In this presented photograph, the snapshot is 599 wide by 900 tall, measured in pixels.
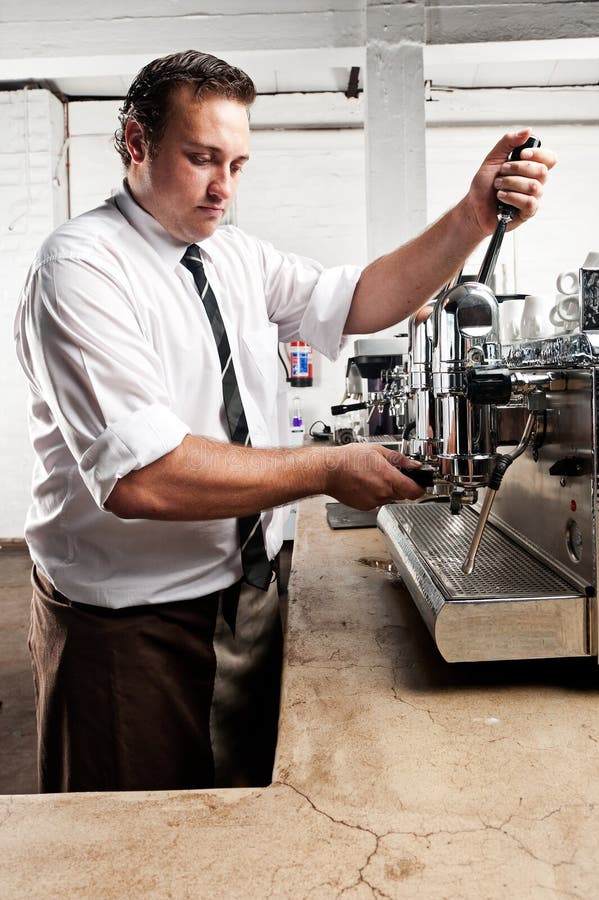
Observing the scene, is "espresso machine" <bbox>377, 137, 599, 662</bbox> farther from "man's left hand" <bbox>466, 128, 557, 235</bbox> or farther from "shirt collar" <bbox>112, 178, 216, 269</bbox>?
"shirt collar" <bbox>112, 178, 216, 269</bbox>

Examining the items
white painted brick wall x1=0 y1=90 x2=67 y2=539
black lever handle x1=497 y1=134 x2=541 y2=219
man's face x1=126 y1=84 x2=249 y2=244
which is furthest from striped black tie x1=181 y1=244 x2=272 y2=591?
white painted brick wall x1=0 y1=90 x2=67 y2=539

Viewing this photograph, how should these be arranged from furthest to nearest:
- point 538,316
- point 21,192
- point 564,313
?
point 21,192 → point 538,316 → point 564,313

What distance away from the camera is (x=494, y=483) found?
88 cm

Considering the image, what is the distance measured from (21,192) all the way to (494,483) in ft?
16.1

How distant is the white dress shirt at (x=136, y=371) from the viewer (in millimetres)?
930

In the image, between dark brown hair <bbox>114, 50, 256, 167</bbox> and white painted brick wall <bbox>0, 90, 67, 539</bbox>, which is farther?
white painted brick wall <bbox>0, 90, 67, 539</bbox>

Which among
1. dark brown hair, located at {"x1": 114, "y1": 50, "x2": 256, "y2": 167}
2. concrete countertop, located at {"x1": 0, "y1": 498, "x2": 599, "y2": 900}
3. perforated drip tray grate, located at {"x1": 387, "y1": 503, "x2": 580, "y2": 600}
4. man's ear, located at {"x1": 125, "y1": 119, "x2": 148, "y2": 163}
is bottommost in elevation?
concrete countertop, located at {"x1": 0, "y1": 498, "x2": 599, "y2": 900}

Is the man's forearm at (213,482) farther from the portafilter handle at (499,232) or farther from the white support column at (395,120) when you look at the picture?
the white support column at (395,120)

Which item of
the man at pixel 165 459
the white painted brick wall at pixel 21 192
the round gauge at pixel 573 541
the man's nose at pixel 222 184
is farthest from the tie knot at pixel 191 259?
the white painted brick wall at pixel 21 192

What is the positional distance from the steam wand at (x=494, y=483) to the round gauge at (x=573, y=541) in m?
0.10

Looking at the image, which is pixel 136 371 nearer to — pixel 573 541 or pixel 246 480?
pixel 246 480

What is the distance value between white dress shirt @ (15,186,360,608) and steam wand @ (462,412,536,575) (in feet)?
1.28

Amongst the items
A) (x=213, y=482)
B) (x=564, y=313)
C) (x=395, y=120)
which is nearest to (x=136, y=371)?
(x=213, y=482)

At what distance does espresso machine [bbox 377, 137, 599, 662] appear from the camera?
84cm
